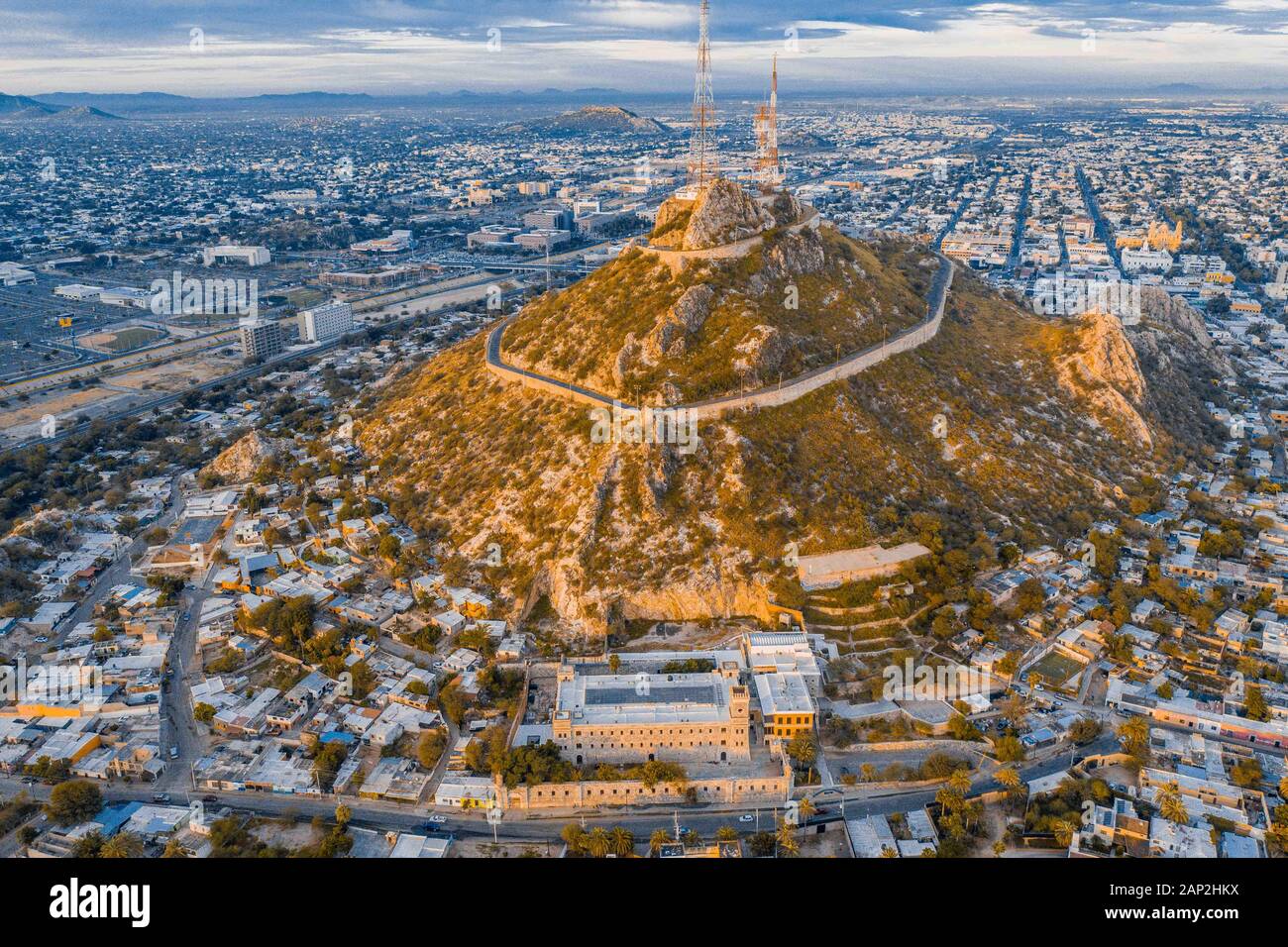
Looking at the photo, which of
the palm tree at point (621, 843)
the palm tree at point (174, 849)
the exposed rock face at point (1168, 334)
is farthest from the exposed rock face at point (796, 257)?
the palm tree at point (174, 849)

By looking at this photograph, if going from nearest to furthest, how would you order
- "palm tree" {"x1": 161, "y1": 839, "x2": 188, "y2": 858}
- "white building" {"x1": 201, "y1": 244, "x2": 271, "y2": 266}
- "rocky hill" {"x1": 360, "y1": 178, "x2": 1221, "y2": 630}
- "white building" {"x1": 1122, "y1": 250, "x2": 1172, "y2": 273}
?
"palm tree" {"x1": 161, "y1": 839, "x2": 188, "y2": 858}
"rocky hill" {"x1": 360, "y1": 178, "x2": 1221, "y2": 630}
"white building" {"x1": 1122, "y1": 250, "x2": 1172, "y2": 273}
"white building" {"x1": 201, "y1": 244, "x2": 271, "y2": 266}

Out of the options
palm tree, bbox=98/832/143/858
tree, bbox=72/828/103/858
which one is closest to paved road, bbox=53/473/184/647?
tree, bbox=72/828/103/858

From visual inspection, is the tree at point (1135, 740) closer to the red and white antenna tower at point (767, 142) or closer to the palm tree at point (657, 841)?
the palm tree at point (657, 841)

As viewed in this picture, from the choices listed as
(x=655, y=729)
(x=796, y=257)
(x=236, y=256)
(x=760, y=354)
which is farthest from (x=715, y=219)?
(x=236, y=256)

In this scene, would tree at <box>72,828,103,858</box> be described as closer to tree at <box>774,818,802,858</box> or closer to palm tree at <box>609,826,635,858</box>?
palm tree at <box>609,826,635,858</box>
